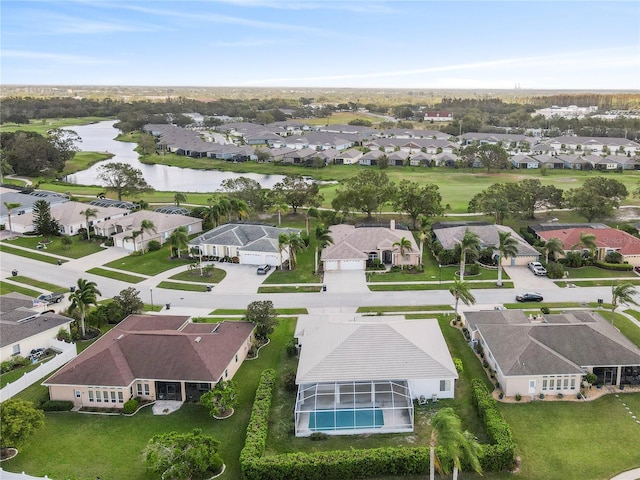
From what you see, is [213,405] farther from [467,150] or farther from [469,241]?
[467,150]

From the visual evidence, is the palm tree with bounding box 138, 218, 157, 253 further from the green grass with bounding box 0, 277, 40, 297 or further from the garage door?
the garage door

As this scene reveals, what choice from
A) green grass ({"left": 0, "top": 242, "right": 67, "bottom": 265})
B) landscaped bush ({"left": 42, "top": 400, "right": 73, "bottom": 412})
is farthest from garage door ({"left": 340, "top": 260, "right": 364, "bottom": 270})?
green grass ({"left": 0, "top": 242, "right": 67, "bottom": 265})

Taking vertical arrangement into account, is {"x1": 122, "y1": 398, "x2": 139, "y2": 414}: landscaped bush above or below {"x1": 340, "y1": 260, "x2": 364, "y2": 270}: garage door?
below

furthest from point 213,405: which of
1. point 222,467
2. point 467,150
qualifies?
point 467,150

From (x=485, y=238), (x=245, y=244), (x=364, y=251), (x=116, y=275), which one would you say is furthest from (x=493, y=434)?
(x=116, y=275)

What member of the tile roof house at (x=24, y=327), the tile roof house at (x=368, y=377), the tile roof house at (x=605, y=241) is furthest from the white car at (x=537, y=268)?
the tile roof house at (x=24, y=327)

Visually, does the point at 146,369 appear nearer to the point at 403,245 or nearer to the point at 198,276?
the point at 198,276

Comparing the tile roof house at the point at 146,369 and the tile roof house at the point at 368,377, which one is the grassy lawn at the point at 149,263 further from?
the tile roof house at the point at 368,377
